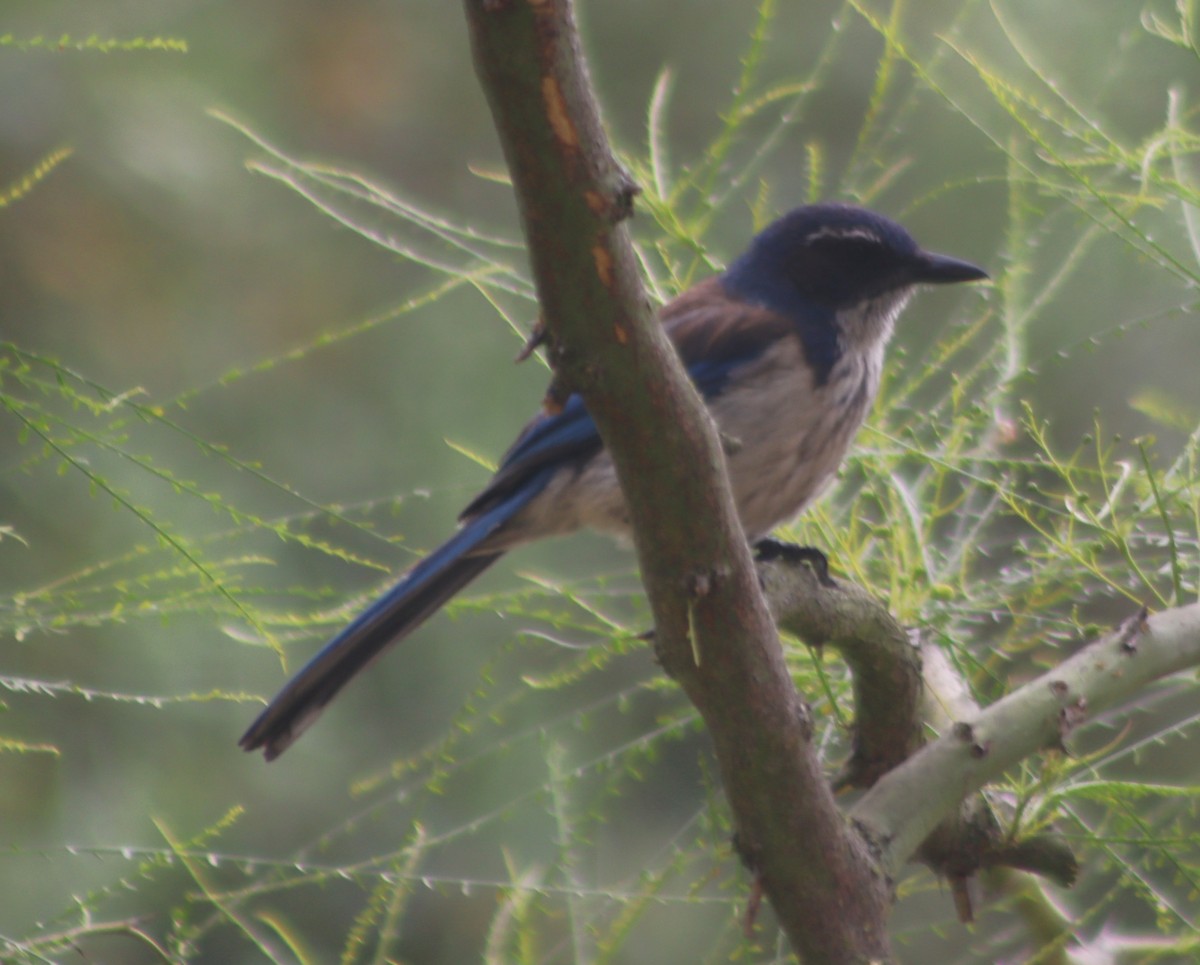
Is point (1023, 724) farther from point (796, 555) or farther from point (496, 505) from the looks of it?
point (496, 505)

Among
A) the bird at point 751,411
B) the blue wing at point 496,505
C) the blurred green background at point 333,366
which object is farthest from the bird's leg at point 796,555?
the blurred green background at point 333,366

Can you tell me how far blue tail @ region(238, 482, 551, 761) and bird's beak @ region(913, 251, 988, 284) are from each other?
1.10 metres

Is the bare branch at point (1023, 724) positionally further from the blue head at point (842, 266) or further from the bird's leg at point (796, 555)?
the blue head at point (842, 266)

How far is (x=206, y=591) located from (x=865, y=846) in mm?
1079

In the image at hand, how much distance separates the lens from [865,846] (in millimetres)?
2402

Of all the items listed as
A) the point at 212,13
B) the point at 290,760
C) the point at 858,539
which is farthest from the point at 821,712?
the point at 212,13

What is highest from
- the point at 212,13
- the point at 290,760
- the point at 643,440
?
the point at 212,13

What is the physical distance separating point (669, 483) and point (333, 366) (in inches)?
150

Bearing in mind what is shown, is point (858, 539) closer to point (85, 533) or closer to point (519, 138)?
point (519, 138)

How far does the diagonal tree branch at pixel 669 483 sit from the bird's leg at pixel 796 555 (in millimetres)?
662

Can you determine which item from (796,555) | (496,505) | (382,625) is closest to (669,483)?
(796,555)

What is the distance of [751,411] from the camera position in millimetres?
3760

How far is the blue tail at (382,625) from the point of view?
3.08 m

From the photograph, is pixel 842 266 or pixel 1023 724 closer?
pixel 1023 724
